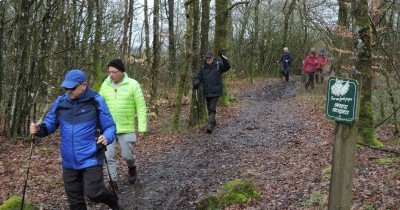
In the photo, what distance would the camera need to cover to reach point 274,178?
314 inches

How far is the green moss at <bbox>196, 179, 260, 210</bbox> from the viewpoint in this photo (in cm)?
642

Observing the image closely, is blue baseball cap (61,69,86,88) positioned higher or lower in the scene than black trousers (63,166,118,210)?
higher

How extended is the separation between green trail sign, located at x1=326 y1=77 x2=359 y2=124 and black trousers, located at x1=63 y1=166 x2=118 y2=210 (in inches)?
119

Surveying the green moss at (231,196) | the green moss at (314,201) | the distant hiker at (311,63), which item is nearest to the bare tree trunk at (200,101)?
the green moss at (231,196)

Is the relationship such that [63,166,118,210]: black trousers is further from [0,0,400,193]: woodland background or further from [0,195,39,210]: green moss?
[0,0,400,193]: woodland background

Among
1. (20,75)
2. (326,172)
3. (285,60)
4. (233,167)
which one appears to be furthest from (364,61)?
(285,60)

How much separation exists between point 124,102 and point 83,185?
2.10 m

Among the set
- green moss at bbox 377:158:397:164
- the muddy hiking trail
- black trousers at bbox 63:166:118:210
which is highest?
black trousers at bbox 63:166:118:210

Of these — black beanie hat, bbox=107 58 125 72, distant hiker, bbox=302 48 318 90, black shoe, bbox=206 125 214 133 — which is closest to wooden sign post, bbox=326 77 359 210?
black beanie hat, bbox=107 58 125 72

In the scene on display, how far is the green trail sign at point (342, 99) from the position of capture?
3.64 meters

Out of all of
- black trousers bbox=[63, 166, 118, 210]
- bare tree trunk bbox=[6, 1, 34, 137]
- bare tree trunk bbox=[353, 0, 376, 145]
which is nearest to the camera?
black trousers bbox=[63, 166, 118, 210]

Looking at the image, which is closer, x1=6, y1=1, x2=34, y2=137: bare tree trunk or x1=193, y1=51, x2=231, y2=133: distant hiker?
x1=6, y1=1, x2=34, y2=137: bare tree trunk

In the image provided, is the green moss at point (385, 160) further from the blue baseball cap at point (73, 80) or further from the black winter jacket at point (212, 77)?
the blue baseball cap at point (73, 80)

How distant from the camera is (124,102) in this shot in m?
7.41
